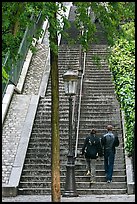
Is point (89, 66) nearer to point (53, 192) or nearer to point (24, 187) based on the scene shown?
point (24, 187)

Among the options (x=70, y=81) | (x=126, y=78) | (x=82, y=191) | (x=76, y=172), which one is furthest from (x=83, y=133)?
(x=70, y=81)

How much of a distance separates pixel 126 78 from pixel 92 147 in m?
4.60

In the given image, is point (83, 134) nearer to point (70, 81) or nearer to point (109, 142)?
point (109, 142)

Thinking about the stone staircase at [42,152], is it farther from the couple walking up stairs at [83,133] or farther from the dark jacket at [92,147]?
the dark jacket at [92,147]

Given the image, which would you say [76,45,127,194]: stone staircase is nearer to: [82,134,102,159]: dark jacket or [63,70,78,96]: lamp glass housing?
[82,134,102,159]: dark jacket

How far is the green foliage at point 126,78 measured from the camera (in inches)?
754

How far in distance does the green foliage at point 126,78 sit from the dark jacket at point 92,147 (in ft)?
3.27

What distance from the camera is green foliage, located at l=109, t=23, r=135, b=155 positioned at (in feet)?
62.8

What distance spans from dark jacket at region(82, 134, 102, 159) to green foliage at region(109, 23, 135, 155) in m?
1.00

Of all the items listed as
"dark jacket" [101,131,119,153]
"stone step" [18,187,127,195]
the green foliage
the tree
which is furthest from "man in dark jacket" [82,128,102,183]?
the tree

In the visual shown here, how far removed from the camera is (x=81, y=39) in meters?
14.1

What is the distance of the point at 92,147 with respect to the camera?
59.1ft

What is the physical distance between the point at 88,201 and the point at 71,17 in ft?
73.5

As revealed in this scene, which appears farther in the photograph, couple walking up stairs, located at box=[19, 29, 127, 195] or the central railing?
the central railing
